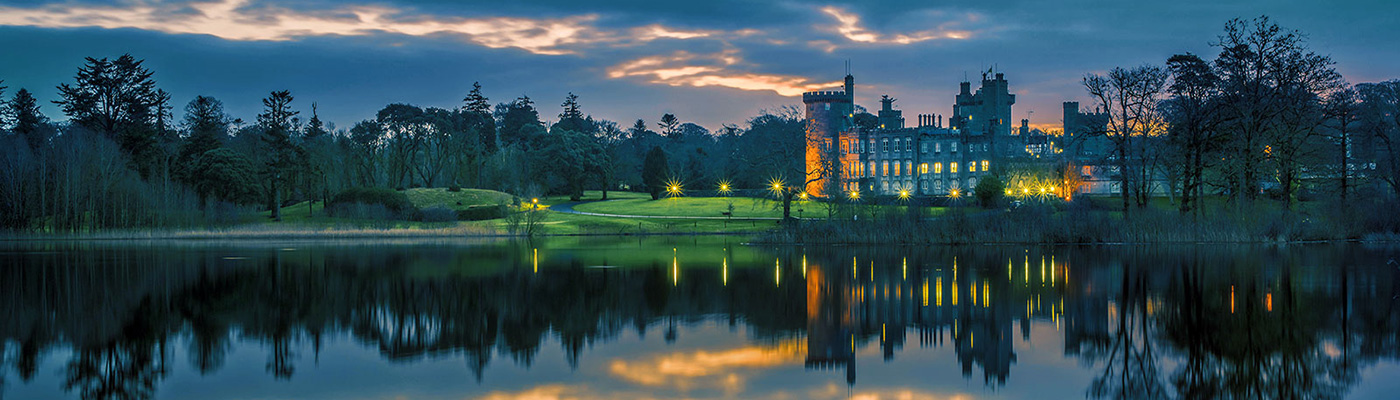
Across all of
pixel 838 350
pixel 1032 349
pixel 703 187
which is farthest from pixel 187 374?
pixel 703 187

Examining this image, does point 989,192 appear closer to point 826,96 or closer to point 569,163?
point 826,96

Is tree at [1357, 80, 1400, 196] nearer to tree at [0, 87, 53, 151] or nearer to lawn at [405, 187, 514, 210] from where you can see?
lawn at [405, 187, 514, 210]

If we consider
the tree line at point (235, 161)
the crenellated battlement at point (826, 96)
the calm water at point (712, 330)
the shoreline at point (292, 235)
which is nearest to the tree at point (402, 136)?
the tree line at point (235, 161)

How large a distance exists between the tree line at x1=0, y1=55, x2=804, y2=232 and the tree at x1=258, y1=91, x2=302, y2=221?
91 millimetres

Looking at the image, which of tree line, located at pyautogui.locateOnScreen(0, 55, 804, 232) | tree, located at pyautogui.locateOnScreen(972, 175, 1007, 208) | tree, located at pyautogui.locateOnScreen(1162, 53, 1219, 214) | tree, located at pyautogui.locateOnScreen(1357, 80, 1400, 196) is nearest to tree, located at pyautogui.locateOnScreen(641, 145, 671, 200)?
tree line, located at pyautogui.locateOnScreen(0, 55, 804, 232)

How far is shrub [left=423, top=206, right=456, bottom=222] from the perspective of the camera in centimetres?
5919

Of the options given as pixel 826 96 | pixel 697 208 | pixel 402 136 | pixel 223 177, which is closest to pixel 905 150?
pixel 826 96

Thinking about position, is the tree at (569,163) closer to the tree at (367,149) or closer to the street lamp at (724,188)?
the street lamp at (724,188)

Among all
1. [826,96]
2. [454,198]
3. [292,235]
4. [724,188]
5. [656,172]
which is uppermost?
[826,96]

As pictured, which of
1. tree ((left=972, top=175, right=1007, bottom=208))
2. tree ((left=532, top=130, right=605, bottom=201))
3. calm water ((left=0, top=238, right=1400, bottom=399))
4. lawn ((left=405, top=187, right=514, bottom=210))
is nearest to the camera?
calm water ((left=0, top=238, right=1400, bottom=399))

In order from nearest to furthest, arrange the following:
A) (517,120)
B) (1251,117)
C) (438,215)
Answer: (1251,117) → (438,215) → (517,120)

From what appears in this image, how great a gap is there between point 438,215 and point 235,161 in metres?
12.7

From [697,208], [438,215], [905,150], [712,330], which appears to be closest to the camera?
[712,330]

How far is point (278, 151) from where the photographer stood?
65250 millimetres
